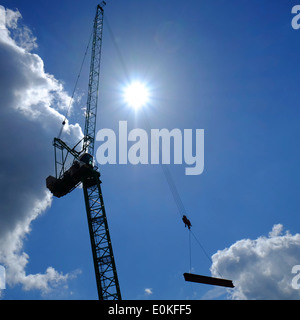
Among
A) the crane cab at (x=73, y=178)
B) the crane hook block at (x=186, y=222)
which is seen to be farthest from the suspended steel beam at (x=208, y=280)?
the crane cab at (x=73, y=178)

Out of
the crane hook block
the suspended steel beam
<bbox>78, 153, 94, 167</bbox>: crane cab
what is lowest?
the suspended steel beam

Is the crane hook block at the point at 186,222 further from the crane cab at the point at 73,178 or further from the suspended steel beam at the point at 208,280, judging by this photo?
the crane cab at the point at 73,178

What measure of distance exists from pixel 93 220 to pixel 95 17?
5736 centimetres

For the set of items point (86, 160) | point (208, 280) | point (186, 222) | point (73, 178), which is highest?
point (86, 160)

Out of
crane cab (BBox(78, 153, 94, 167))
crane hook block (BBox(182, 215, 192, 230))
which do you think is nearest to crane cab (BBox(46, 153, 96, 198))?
crane cab (BBox(78, 153, 94, 167))

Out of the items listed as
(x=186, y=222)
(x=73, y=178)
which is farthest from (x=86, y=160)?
(x=186, y=222)

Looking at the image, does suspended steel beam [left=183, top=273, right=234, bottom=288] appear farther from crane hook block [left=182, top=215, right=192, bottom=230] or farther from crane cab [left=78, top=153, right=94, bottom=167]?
crane cab [left=78, top=153, right=94, bottom=167]

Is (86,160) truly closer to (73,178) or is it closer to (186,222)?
(73,178)

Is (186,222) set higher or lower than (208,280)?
higher

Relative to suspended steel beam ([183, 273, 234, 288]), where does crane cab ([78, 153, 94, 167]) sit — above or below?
above

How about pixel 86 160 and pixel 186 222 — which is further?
pixel 86 160
